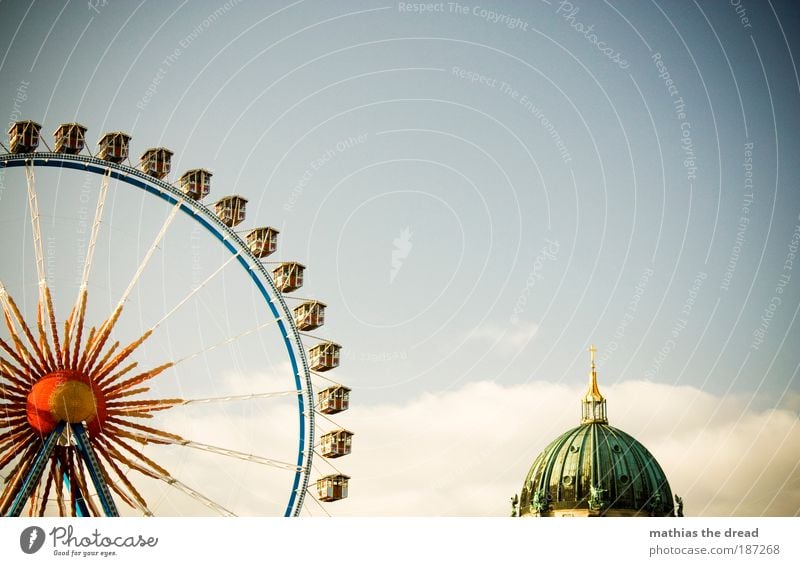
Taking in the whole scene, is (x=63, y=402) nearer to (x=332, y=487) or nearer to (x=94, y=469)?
(x=94, y=469)

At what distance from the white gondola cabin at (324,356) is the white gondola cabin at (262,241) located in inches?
126

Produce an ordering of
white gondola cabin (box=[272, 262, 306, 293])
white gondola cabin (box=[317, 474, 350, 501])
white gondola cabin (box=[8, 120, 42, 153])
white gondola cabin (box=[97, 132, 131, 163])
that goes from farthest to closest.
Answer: white gondola cabin (box=[272, 262, 306, 293]) < white gondola cabin (box=[317, 474, 350, 501]) < white gondola cabin (box=[97, 132, 131, 163]) < white gondola cabin (box=[8, 120, 42, 153])

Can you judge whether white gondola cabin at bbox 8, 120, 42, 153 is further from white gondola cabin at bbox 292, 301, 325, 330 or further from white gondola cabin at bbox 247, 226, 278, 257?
white gondola cabin at bbox 292, 301, 325, 330

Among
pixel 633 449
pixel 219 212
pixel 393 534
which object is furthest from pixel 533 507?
pixel 393 534

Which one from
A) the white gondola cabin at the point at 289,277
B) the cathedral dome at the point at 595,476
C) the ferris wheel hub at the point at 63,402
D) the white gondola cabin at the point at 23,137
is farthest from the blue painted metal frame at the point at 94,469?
the cathedral dome at the point at 595,476

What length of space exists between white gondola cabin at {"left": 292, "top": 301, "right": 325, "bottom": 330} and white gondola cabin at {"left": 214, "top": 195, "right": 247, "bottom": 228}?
3062mm

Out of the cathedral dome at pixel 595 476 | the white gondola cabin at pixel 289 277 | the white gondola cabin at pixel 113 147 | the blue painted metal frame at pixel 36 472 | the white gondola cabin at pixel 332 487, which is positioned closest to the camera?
the blue painted metal frame at pixel 36 472

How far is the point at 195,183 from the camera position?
130ft

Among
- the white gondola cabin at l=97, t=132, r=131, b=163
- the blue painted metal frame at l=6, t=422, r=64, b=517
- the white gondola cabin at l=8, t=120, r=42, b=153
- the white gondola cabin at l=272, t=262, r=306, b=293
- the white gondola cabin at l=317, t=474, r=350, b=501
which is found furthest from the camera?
the white gondola cabin at l=272, t=262, r=306, b=293

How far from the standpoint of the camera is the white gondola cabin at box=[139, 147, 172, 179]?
128ft

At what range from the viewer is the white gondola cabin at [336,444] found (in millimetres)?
40594

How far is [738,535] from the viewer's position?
32.2 meters

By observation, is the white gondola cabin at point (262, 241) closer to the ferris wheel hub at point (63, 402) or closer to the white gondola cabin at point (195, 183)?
the white gondola cabin at point (195, 183)

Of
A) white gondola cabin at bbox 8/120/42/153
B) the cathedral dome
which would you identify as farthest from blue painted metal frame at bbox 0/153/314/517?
the cathedral dome
